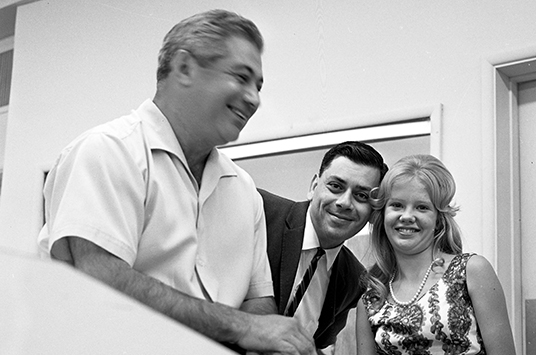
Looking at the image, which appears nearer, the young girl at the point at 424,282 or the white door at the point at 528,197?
the young girl at the point at 424,282

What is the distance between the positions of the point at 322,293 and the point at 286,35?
71 centimetres

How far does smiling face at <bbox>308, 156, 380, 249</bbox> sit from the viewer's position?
45.1 inches

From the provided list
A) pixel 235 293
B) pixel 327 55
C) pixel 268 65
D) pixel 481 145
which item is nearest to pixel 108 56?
pixel 268 65

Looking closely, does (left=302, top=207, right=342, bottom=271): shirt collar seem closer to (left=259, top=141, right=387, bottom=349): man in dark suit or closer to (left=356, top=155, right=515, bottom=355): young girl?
(left=259, top=141, right=387, bottom=349): man in dark suit

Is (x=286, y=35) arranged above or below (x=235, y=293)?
above

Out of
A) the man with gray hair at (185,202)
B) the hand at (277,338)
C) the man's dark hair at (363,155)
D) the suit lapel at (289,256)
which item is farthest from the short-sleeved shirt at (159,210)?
the man's dark hair at (363,155)

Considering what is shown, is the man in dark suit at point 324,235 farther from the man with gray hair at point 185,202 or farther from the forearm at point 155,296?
the forearm at point 155,296

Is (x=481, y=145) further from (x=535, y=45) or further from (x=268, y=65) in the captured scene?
(x=268, y=65)

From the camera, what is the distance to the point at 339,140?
158cm

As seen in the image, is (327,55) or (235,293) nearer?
(235,293)

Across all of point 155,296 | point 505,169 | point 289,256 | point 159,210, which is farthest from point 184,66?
point 505,169

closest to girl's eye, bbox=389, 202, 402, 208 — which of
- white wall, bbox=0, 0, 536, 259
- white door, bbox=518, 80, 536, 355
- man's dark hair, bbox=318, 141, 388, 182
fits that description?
man's dark hair, bbox=318, 141, 388, 182

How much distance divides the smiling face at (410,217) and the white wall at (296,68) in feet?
1.12

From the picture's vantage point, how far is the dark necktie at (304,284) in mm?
1133
